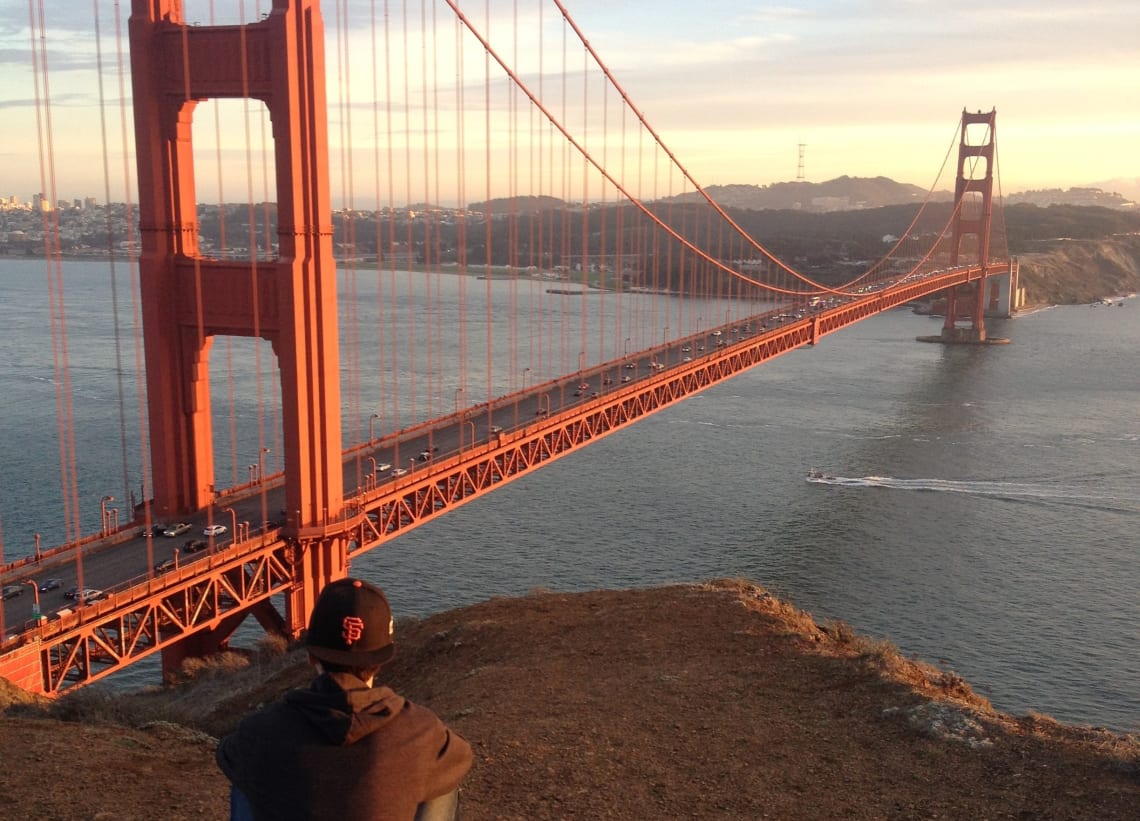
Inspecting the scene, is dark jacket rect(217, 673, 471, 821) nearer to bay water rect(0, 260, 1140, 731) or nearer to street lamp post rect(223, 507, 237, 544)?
street lamp post rect(223, 507, 237, 544)

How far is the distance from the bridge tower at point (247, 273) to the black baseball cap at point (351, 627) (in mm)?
15476

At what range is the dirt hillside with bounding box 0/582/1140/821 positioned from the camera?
7.75 meters

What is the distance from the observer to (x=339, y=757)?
2080 millimetres

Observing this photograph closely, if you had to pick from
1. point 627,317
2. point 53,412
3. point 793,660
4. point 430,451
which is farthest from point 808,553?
point 627,317

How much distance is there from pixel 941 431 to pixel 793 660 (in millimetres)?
36134

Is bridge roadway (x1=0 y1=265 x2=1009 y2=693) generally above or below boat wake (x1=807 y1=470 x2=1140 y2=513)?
above

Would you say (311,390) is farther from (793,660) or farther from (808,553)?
(808,553)

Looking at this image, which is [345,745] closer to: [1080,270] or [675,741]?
[675,741]

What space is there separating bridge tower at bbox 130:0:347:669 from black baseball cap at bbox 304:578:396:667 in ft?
50.8

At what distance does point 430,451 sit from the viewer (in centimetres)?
2269

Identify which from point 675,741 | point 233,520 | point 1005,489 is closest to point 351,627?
point 675,741

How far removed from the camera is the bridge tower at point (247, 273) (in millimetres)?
17078

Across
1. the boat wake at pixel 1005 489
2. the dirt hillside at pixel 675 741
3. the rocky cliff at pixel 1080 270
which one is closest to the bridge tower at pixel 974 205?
the rocky cliff at pixel 1080 270

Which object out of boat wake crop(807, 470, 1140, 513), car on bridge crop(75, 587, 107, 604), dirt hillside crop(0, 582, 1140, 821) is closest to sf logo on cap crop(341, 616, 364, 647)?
dirt hillside crop(0, 582, 1140, 821)
